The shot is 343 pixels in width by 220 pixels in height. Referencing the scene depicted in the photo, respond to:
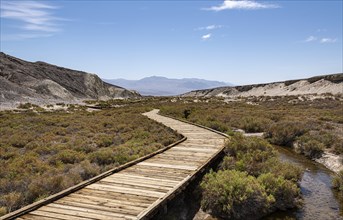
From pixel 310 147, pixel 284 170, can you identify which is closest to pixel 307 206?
pixel 284 170

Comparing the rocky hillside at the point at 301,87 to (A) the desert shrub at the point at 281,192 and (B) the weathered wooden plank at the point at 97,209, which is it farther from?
(B) the weathered wooden plank at the point at 97,209

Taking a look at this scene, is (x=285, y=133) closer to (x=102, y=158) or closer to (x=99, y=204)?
(x=102, y=158)

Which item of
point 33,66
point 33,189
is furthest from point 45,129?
point 33,66

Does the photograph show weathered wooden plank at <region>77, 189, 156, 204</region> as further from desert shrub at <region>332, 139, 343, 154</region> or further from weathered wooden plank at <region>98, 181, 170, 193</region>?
desert shrub at <region>332, 139, 343, 154</region>

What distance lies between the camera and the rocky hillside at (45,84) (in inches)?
2273

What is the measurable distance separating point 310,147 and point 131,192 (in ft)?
36.9

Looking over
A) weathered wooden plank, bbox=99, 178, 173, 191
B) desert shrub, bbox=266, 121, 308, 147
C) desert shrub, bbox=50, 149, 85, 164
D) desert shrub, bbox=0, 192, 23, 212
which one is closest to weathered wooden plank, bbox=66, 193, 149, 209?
weathered wooden plank, bbox=99, 178, 173, 191

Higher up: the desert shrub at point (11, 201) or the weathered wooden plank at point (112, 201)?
the weathered wooden plank at point (112, 201)

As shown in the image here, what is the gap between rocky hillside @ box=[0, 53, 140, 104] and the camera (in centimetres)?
5773

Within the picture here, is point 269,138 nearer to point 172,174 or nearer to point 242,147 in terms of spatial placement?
point 242,147

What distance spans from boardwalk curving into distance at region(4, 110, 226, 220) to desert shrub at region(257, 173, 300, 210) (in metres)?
2.09

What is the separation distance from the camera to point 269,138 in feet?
63.8

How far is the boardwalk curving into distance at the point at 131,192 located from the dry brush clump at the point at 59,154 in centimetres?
143

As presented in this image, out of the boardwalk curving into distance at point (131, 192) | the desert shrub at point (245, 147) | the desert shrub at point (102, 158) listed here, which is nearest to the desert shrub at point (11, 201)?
the boardwalk curving into distance at point (131, 192)
